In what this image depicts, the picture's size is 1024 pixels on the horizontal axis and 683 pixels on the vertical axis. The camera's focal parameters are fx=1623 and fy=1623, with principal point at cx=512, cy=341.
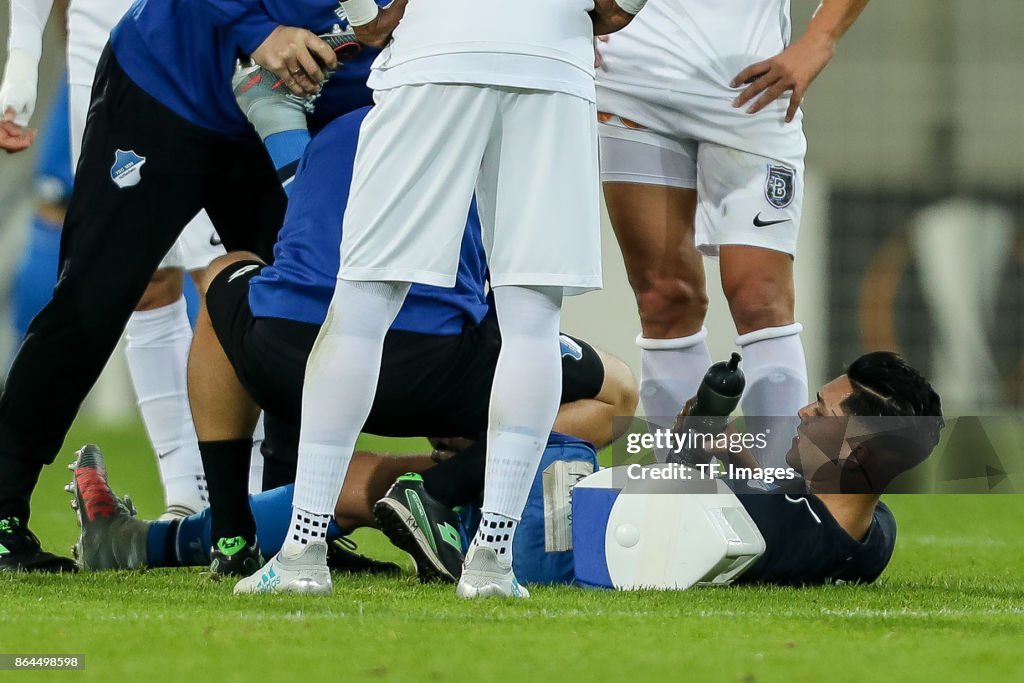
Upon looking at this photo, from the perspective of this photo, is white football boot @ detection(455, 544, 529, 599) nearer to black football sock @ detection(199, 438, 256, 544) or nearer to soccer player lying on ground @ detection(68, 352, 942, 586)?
soccer player lying on ground @ detection(68, 352, 942, 586)

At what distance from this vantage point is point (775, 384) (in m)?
3.62

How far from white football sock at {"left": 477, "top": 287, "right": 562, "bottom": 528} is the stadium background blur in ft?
26.2

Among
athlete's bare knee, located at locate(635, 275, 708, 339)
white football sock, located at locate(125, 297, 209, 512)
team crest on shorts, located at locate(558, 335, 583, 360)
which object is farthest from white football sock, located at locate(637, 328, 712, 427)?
white football sock, located at locate(125, 297, 209, 512)

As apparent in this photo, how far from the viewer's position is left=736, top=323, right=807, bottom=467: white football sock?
3604mm

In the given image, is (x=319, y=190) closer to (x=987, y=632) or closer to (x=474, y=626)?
(x=474, y=626)

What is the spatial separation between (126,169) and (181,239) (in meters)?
1.13

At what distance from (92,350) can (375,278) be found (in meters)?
A: 0.92

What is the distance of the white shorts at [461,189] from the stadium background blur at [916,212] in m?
7.99

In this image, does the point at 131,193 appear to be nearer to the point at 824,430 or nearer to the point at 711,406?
the point at 711,406

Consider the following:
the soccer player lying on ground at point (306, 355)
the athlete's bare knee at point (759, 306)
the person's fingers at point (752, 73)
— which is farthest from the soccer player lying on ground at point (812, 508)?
the person's fingers at point (752, 73)

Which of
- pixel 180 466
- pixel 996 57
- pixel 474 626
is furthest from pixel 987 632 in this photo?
pixel 996 57

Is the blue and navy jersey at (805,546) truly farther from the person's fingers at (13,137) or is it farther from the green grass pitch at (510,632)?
the person's fingers at (13,137)

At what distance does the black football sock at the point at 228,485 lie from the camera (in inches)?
116

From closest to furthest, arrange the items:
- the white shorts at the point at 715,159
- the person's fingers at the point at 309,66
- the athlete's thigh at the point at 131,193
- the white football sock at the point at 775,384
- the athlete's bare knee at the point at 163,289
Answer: the person's fingers at the point at 309,66 < the athlete's thigh at the point at 131,193 < the white football sock at the point at 775,384 < the white shorts at the point at 715,159 < the athlete's bare knee at the point at 163,289
